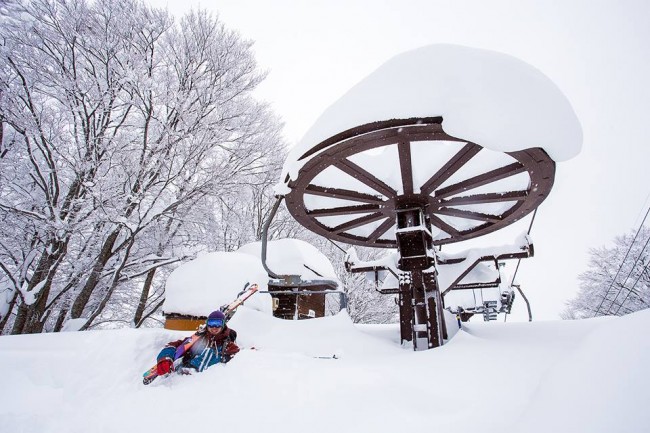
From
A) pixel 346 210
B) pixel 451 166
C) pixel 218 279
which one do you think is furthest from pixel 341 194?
pixel 218 279

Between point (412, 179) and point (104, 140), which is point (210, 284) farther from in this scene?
point (412, 179)

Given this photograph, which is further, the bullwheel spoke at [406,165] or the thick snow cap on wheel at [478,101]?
the bullwheel spoke at [406,165]

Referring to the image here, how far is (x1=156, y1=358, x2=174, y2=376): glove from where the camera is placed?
313cm

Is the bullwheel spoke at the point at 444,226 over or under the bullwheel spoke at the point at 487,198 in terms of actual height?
under

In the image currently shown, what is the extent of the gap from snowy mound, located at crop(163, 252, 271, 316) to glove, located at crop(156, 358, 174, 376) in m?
3.88


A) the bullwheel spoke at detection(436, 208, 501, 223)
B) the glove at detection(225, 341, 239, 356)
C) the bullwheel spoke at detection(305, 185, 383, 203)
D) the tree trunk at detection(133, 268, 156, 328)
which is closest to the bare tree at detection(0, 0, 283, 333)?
the tree trunk at detection(133, 268, 156, 328)

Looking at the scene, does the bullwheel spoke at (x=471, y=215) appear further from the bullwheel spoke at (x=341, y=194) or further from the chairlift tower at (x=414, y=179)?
the bullwheel spoke at (x=341, y=194)

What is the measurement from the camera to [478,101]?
2988 millimetres

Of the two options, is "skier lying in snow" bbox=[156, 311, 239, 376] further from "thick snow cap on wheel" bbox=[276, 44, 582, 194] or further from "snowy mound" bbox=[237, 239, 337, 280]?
"snowy mound" bbox=[237, 239, 337, 280]

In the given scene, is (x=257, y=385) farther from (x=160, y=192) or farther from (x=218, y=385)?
(x=160, y=192)

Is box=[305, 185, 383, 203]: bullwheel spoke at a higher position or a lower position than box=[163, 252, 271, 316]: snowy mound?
higher

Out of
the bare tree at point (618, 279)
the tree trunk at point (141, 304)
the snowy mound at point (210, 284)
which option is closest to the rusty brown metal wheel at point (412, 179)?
the snowy mound at point (210, 284)

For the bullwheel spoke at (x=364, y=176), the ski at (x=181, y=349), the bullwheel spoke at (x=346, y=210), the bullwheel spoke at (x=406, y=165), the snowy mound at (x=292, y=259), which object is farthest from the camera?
the snowy mound at (x=292, y=259)

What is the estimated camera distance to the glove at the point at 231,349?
3.86 m
